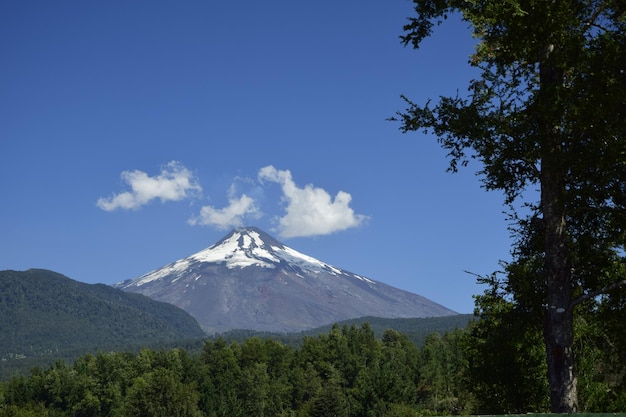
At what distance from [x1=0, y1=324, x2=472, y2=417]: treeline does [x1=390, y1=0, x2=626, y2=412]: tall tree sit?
309 feet

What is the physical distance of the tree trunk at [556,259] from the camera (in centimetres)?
1538

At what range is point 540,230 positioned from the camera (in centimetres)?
1936


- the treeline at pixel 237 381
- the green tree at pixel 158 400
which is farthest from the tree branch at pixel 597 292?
the green tree at pixel 158 400

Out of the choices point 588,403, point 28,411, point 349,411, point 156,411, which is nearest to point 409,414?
point 349,411

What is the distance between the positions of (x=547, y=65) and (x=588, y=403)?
13515mm

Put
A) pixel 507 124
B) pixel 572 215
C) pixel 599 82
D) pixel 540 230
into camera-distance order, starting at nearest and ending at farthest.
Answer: pixel 599 82 < pixel 507 124 < pixel 572 215 < pixel 540 230

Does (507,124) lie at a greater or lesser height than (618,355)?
greater

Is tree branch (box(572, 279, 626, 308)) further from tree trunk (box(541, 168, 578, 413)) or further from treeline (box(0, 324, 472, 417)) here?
treeline (box(0, 324, 472, 417))

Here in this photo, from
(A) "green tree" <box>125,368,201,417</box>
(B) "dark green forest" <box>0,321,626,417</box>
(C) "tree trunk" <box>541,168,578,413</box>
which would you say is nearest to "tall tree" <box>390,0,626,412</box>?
(C) "tree trunk" <box>541,168,578,413</box>

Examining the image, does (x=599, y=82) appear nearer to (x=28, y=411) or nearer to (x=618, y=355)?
(x=618, y=355)


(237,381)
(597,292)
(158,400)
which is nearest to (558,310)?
(597,292)

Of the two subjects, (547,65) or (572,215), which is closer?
(547,65)

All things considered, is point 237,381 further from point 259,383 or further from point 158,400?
point 158,400

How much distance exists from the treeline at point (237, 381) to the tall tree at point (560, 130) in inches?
3709
